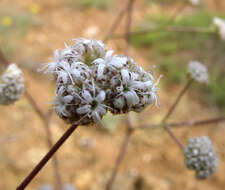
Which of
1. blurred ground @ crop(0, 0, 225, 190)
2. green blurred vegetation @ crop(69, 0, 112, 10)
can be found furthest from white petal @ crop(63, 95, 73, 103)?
green blurred vegetation @ crop(69, 0, 112, 10)

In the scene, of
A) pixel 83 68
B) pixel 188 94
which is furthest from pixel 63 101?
pixel 188 94

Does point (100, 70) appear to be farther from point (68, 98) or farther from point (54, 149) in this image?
point (54, 149)

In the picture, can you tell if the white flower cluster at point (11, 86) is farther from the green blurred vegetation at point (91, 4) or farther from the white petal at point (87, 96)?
the green blurred vegetation at point (91, 4)

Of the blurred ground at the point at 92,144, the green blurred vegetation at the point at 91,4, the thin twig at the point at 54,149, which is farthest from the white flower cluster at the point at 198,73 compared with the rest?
the green blurred vegetation at the point at 91,4

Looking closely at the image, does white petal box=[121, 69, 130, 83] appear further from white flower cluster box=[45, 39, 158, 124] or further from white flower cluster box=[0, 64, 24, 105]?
white flower cluster box=[0, 64, 24, 105]

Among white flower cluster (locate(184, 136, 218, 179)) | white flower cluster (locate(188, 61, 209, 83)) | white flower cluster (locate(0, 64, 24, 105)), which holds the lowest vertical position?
white flower cluster (locate(184, 136, 218, 179))
